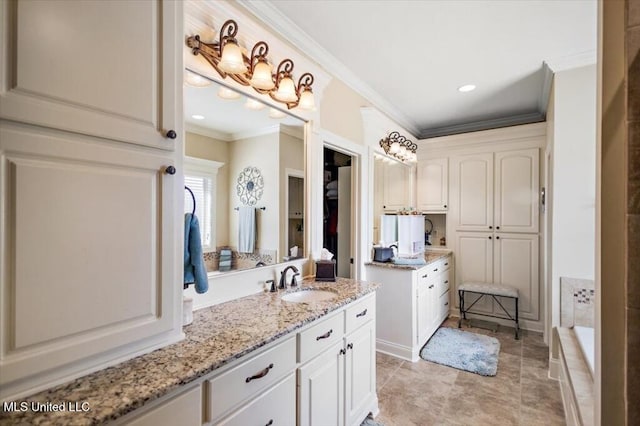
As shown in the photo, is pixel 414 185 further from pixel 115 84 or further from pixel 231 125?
pixel 115 84

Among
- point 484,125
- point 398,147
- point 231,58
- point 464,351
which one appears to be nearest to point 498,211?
point 484,125

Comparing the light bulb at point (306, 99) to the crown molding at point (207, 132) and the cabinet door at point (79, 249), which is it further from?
the cabinet door at point (79, 249)

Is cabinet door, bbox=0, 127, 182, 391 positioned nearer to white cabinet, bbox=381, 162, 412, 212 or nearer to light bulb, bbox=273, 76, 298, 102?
light bulb, bbox=273, 76, 298, 102

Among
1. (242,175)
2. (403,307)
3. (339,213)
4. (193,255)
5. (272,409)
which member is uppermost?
(242,175)

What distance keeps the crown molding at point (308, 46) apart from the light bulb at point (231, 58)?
0.39 metres

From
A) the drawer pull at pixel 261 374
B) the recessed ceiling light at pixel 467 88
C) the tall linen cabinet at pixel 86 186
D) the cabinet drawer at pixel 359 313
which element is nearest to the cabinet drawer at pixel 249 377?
the drawer pull at pixel 261 374

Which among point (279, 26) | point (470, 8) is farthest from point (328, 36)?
point (470, 8)

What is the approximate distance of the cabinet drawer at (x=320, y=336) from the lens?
1414 millimetres

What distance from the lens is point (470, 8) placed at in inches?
74.4

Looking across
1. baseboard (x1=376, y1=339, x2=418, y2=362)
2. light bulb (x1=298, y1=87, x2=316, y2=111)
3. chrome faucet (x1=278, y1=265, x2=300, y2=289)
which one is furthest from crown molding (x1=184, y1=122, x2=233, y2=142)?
baseboard (x1=376, y1=339, x2=418, y2=362)

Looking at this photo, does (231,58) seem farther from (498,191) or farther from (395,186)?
(498,191)

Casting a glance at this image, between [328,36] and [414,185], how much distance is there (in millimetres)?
2705

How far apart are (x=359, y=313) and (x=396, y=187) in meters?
2.32

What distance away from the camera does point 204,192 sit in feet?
5.27
